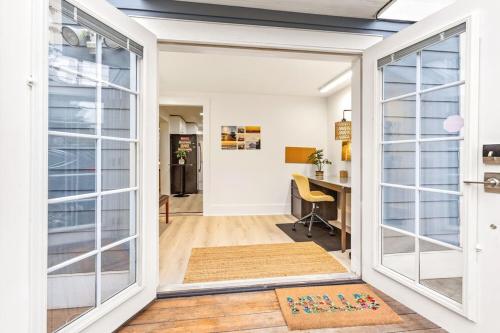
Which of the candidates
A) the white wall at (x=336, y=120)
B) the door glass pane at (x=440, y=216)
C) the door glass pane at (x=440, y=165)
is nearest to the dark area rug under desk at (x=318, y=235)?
the white wall at (x=336, y=120)

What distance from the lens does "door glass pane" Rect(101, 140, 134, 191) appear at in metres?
1.59

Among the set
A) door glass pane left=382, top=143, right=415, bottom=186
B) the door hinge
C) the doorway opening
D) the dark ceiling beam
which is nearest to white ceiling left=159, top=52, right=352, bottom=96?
the doorway opening

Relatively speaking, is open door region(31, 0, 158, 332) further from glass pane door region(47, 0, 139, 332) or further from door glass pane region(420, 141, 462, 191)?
door glass pane region(420, 141, 462, 191)

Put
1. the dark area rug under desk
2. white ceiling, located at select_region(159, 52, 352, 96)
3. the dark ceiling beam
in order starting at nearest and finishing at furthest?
the dark ceiling beam → the dark area rug under desk → white ceiling, located at select_region(159, 52, 352, 96)

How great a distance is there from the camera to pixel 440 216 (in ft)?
5.49

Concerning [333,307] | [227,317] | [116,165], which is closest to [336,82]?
[333,307]

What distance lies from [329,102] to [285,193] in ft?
6.73

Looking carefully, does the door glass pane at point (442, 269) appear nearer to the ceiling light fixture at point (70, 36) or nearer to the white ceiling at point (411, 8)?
the white ceiling at point (411, 8)

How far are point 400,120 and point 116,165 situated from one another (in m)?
2.07

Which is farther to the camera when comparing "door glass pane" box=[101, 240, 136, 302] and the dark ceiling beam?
the dark ceiling beam

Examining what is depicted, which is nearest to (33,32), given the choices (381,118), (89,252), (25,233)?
(25,233)

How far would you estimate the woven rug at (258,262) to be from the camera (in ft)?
7.84

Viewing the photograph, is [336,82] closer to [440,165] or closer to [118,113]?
[440,165]

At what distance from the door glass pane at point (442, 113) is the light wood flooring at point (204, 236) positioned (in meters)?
1.40
